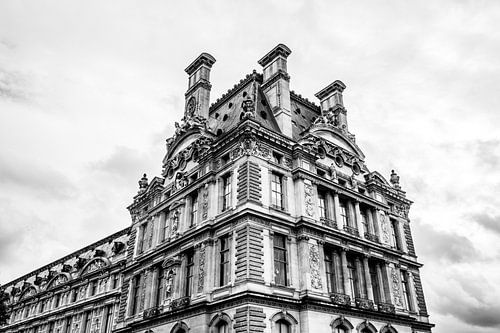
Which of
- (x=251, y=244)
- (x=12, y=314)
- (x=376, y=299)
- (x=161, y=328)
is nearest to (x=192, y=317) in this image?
(x=161, y=328)

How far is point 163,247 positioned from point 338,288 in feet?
45.8

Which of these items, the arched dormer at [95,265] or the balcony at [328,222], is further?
the arched dormer at [95,265]

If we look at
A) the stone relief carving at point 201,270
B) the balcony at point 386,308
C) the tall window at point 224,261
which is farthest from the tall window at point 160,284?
the balcony at point 386,308

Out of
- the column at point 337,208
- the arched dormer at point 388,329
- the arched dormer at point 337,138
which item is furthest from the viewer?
the arched dormer at point 337,138

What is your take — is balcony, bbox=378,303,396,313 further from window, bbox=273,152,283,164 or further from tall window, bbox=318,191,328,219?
window, bbox=273,152,283,164

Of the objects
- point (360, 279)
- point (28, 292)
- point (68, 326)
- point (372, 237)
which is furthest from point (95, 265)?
point (360, 279)

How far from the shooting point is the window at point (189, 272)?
32.0 m

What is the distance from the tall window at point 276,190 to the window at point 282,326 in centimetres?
776

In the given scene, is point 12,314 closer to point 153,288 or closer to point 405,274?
point 153,288

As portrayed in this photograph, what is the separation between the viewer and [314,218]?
32594 millimetres

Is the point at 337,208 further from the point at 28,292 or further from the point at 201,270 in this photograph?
the point at 28,292

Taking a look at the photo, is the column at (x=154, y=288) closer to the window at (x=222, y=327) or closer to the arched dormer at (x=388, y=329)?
the window at (x=222, y=327)

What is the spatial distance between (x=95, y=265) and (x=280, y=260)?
36.2m

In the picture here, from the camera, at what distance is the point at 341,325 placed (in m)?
29.9
